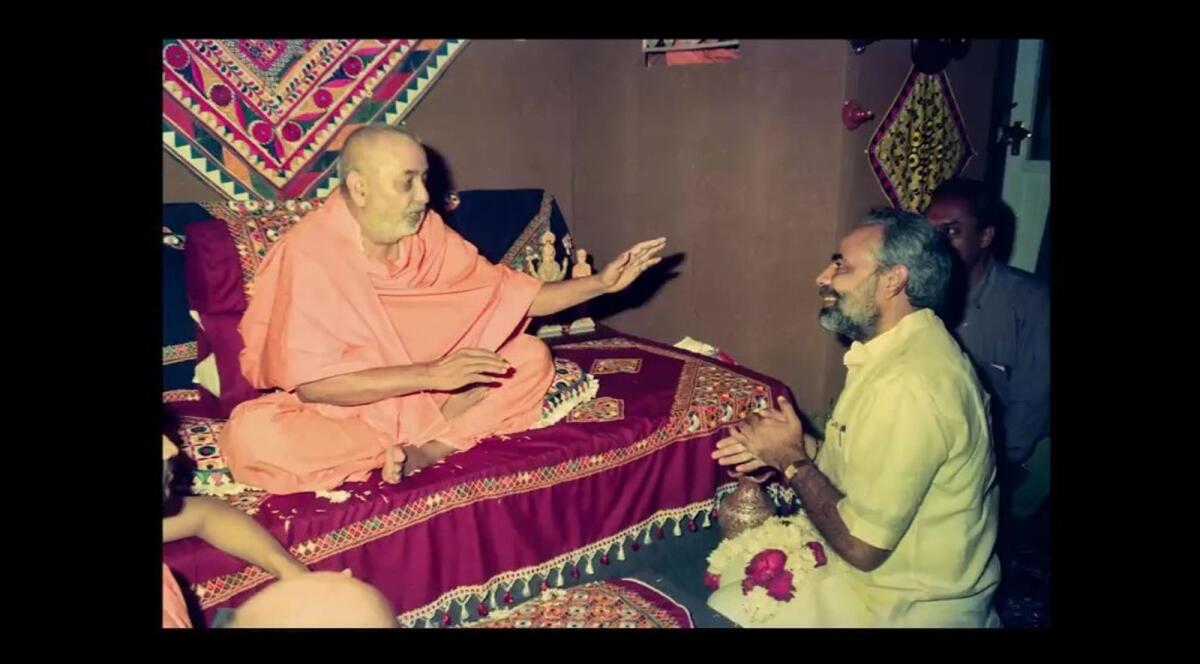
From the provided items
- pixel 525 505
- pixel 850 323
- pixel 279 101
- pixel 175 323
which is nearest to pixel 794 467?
pixel 850 323

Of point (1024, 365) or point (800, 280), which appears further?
point (800, 280)

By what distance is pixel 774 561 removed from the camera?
2.62 meters

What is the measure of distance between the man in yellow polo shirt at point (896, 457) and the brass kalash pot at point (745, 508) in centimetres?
72

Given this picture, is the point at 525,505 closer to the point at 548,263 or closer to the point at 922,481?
the point at 922,481

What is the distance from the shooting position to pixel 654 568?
11.6 ft

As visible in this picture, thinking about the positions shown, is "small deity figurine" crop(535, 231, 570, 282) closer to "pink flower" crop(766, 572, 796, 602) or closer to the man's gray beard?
the man's gray beard

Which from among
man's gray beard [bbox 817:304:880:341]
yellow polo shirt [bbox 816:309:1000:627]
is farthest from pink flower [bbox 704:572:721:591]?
man's gray beard [bbox 817:304:880:341]

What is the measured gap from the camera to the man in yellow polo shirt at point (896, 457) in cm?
219

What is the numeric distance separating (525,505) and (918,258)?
1.69 meters

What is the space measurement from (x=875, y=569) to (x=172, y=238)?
319cm

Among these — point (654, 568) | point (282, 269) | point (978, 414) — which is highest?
point (282, 269)

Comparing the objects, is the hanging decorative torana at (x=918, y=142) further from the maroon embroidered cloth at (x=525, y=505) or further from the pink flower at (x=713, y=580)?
the pink flower at (x=713, y=580)

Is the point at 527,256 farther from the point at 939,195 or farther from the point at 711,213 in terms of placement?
the point at 939,195

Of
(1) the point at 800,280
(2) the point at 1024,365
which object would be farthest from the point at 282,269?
(2) the point at 1024,365
